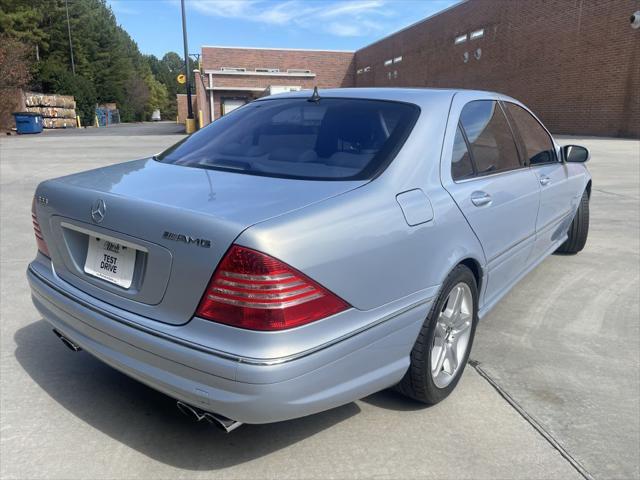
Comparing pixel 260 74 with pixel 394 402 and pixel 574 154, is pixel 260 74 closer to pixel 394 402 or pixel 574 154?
pixel 574 154

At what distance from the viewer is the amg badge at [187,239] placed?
1827 millimetres

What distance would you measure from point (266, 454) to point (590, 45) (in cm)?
2391

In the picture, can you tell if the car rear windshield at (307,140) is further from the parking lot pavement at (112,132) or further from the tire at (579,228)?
the parking lot pavement at (112,132)

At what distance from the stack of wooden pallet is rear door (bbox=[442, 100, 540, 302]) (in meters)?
44.0

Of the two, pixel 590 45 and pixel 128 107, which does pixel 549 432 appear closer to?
pixel 590 45

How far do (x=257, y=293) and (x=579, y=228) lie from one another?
438cm

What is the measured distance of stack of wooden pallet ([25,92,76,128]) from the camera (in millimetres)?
41672

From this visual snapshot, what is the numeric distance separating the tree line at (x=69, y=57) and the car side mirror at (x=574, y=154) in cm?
3547

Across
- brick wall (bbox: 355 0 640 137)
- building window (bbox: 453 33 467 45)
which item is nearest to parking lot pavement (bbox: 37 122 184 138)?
building window (bbox: 453 33 467 45)

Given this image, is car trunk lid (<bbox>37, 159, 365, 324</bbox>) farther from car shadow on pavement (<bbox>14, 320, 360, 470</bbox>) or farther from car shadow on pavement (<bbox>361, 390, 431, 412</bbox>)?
car shadow on pavement (<bbox>361, 390, 431, 412</bbox>)

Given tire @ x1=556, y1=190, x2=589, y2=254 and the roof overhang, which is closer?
tire @ x1=556, y1=190, x2=589, y2=254

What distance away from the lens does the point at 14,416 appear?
2477mm

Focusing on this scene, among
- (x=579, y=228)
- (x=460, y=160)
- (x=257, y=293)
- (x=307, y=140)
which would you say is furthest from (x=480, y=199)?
(x=579, y=228)

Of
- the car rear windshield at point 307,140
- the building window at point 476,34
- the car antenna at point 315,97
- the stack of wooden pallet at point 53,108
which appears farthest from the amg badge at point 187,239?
the stack of wooden pallet at point 53,108
